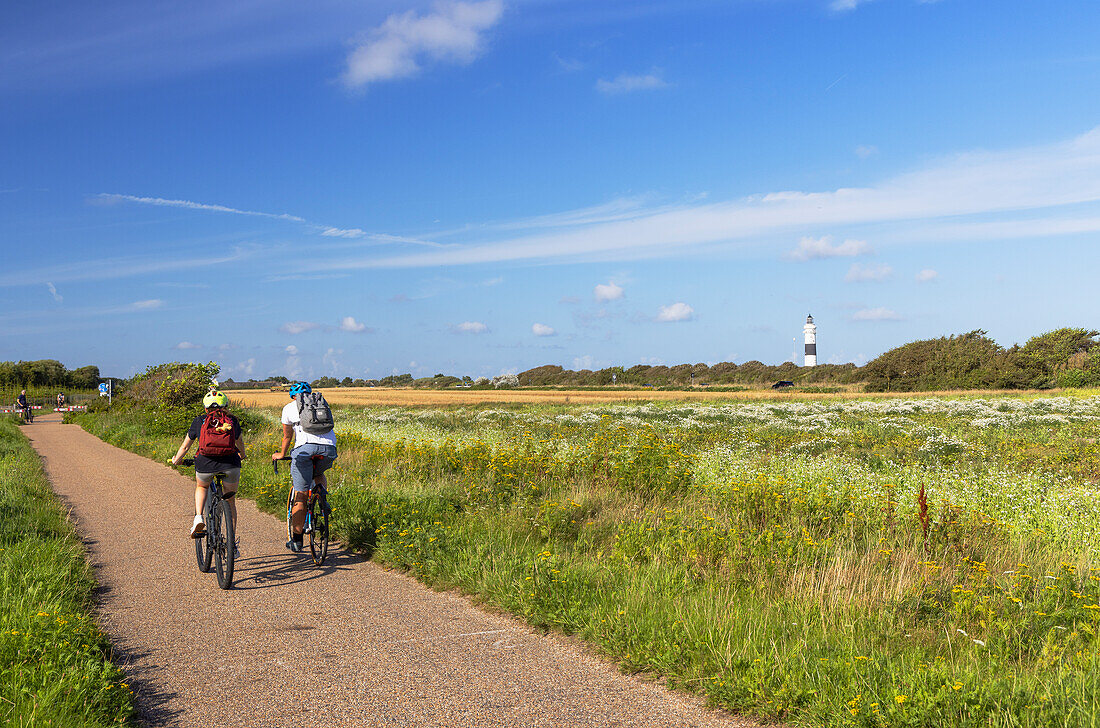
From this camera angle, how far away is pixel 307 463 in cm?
797

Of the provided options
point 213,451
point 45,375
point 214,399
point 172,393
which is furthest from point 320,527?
point 45,375

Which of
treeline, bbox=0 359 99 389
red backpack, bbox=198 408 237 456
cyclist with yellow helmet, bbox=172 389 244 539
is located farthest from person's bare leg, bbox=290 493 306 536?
treeline, bbox=0 359 99 389

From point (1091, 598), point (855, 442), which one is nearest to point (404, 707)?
point (1091, 598)

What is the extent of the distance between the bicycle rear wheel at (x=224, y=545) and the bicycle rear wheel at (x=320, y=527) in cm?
97

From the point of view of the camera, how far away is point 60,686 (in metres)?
4.26

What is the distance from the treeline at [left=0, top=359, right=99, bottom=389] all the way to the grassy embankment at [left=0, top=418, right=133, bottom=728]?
239ft

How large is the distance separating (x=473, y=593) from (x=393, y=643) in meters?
1.22

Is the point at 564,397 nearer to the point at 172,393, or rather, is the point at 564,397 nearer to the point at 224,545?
the point at 172,393

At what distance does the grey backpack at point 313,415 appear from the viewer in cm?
780

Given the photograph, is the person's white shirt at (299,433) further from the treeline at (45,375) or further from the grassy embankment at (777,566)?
the treeline at (45,375)

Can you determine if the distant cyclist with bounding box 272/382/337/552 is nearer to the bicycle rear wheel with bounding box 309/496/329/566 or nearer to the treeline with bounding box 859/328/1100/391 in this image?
the bicycle rear wheel with bounding box 309/496/329/566

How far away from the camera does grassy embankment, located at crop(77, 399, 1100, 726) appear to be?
165 inches

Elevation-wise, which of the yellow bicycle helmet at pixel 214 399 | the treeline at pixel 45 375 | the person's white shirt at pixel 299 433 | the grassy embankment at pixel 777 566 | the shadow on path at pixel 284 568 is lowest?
the shadow on path at pixel 284 568

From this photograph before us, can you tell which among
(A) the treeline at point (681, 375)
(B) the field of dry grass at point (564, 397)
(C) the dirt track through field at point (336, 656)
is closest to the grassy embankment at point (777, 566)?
(C) the dirt track through field at point (336, 656)
